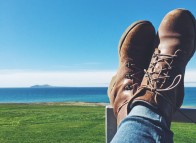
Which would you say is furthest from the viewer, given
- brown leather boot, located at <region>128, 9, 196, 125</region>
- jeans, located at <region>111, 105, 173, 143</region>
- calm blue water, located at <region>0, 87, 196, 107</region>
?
calm blue water, located at <region>0, 87, 196, 107</region>

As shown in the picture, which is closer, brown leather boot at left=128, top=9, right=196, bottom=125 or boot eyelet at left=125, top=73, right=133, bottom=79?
brown leather boot at left=128, top=9, right=196, bottom=125

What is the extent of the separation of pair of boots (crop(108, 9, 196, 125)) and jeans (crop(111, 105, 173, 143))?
6 centimetres

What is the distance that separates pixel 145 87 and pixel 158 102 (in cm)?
11

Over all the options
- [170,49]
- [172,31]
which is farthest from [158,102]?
[172,31]

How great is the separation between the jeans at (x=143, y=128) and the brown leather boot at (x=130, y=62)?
0.11 m

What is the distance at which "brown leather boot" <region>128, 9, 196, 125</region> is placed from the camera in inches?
51.9

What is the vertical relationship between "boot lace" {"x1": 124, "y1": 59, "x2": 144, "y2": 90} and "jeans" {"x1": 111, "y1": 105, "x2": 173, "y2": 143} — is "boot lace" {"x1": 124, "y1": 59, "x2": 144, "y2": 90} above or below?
above

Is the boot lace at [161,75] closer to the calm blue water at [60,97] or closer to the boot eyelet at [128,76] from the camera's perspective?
the boot eyelet at [128,76]

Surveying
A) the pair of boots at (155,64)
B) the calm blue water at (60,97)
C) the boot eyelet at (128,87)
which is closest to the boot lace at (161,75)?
the pair of boots at (155,64)

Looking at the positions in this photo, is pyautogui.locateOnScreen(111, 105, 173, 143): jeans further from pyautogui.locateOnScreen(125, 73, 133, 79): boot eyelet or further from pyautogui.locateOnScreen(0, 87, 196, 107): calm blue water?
pyautogui.locateOnScreen(0, 87, 196, 107): calm blue water

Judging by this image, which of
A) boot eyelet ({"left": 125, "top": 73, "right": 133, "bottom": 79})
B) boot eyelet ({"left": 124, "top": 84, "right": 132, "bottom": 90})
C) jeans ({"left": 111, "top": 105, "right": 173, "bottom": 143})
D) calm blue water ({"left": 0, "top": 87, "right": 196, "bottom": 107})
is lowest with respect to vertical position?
calm blue water ({"left": 0, "top": 87, "right": 196, "bottom": 107})

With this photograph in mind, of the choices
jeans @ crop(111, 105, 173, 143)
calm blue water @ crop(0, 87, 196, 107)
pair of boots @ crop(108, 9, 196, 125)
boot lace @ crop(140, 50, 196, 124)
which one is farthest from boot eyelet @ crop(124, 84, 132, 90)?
calm blue water @ crop(0, 87, 196, 107)

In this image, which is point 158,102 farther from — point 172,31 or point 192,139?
point 192,139

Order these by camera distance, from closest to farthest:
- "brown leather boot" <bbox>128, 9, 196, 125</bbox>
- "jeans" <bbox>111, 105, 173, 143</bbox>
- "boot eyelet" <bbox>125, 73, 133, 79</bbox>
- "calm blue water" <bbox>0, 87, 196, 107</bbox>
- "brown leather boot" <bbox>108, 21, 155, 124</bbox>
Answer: "jeans" <bbox>111, 105, 173, 143</bbox> → "brown leather boot" <bbox>128, 9, 196, 125</bbox> → "brown leather boot" <bbox>108, 21, 155, 124</bbox> → "boot eyelet" <bbox>125, 73, 133, 79</bbox> → "calm blue water" <bbox>0, 87, 196, 107</bbox>
